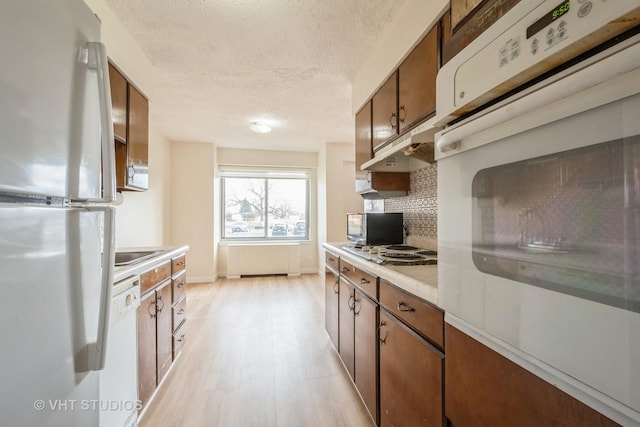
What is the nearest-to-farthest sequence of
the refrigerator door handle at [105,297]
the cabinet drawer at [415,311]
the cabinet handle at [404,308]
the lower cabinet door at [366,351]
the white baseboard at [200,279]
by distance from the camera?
1. the refrigerator door handle at [105,297]
2. the cabinet drawer at [415,311]
3. the cabinet handle at [404,308]
4. the lower cabinet door at [366,351]
5. the white baseboard at [200,279]

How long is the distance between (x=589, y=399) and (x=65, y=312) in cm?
111

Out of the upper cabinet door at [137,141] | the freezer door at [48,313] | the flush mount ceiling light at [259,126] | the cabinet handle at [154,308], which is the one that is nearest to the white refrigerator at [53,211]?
the freezer door at [48,313]

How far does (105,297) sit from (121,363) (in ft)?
2.06

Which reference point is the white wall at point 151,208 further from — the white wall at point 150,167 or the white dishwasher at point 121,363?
the white dishwasher at point 121,363

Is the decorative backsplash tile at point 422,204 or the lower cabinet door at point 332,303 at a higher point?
the decorative backsplash tile at point 422,204

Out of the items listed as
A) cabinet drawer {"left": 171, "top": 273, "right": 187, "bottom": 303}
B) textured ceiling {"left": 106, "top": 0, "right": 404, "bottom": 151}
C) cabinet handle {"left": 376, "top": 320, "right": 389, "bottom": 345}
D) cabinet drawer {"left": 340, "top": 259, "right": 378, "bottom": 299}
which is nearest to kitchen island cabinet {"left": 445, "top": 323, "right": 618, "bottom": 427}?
cabinet handle {"left": 376, "top": 320, "right": 389, "bottom": 345}

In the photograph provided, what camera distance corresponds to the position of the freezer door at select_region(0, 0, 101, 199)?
510 millimetres

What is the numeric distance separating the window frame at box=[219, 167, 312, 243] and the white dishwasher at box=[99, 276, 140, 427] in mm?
3989

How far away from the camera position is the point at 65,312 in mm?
659

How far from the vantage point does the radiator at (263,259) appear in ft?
16.1

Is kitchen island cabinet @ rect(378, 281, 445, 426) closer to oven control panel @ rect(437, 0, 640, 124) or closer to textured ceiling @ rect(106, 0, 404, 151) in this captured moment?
oven control panel @ rect(437, 0, 640, 124)

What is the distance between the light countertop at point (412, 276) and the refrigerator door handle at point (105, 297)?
998mm

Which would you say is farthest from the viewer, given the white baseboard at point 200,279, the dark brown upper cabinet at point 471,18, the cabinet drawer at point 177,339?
the white baseboard at point 200,279

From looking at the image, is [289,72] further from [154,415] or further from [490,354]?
[154,415]
